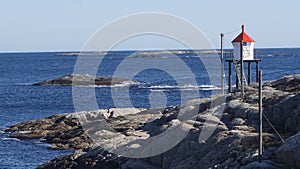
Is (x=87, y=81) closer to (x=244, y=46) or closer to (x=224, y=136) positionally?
(x=244, y=46)

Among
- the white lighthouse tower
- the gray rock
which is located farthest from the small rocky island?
the gray rock

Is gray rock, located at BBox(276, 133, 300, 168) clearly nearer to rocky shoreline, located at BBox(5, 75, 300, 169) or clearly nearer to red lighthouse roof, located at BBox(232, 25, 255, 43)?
rocky shoreline, located at BBox(5, 75, 300, 169)

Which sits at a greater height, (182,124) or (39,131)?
(182,124)

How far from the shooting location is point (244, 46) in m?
35.7

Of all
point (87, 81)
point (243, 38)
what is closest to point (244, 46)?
point (243, 38)

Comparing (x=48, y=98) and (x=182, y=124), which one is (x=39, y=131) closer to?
(x=182, y=124)

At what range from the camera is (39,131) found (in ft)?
149

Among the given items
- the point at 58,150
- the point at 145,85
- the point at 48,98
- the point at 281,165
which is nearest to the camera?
the point at 281,165

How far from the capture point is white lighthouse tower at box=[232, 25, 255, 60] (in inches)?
1395

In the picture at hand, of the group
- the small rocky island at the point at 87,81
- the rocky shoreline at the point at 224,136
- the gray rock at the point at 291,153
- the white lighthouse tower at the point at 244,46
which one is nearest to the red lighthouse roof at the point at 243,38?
the white lighthouse tower at the point at 244,46

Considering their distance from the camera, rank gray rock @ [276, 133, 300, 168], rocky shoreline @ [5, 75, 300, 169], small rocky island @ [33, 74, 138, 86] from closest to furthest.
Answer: gray rock @ [276, 133, 300, 168], rocky shoreline @ [5, 75, 300, 169], small rocky island @ [33, 74, 138, 86]

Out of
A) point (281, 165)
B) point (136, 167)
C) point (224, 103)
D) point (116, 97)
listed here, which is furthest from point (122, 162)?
point (116, 97)

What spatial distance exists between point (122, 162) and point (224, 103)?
6238 millimetres

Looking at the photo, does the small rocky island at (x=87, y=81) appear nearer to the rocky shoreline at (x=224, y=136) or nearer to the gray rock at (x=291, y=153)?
the rocky shoreline at (x=224, y=136)
